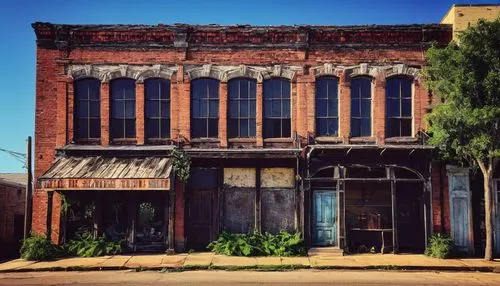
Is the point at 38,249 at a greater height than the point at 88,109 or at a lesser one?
lesser

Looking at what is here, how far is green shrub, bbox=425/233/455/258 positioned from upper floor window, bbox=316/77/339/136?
5131 millimetres

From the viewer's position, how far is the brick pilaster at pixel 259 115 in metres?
17.8

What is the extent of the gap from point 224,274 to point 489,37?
11.0m

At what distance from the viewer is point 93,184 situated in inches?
622

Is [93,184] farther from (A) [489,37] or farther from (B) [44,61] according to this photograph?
(A) [489,37]

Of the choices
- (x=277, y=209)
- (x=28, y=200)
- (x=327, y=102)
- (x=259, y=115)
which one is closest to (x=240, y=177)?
(x=277, y=209)

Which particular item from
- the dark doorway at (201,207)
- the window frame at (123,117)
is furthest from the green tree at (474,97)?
the window frame at (123,117)

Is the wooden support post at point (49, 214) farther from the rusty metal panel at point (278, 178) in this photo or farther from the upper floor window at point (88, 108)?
the rusty metal panel at point (278, 178)

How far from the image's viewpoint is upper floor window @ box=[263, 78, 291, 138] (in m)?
17.9

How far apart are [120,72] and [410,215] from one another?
12.2 m

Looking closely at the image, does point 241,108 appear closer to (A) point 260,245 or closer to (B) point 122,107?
(B) point 122,107

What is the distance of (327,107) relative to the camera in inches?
708

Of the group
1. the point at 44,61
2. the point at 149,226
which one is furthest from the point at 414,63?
the point at 44,61

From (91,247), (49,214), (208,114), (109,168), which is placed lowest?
(91,247)
